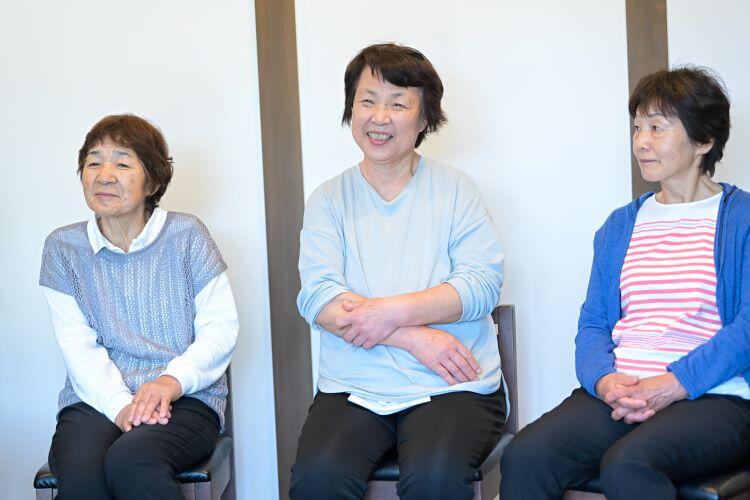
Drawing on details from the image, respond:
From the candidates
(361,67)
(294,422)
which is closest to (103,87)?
(361,67)

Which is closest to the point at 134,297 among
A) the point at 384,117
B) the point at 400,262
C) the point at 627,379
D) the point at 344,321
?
the point at 344,321

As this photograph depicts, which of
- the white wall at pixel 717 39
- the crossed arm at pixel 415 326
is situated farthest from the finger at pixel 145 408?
the white wall at pixel 717 39

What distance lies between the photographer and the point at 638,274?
91.0 inches

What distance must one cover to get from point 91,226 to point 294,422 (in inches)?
39.6

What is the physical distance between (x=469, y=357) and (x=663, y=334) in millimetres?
479

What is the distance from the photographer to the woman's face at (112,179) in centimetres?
256

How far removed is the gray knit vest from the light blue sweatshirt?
34cm

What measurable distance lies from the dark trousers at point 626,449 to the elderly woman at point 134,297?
858 mm

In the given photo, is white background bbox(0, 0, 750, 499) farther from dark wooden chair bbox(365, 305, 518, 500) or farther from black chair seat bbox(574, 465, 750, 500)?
black chair seat bbox(574, 465, 750, 500)

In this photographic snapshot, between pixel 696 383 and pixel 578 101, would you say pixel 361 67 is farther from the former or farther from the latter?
pixel 696 383

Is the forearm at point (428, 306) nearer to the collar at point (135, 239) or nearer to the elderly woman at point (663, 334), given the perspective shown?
the elderly woman at point (663, 334)

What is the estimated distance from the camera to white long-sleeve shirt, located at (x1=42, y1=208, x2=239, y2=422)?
95.3 inches

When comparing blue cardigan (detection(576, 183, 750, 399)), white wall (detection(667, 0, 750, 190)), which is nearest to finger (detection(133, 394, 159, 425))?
blue cardigan (detection(576, 183, 750, 399))

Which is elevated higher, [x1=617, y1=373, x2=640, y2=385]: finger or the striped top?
the striped top
